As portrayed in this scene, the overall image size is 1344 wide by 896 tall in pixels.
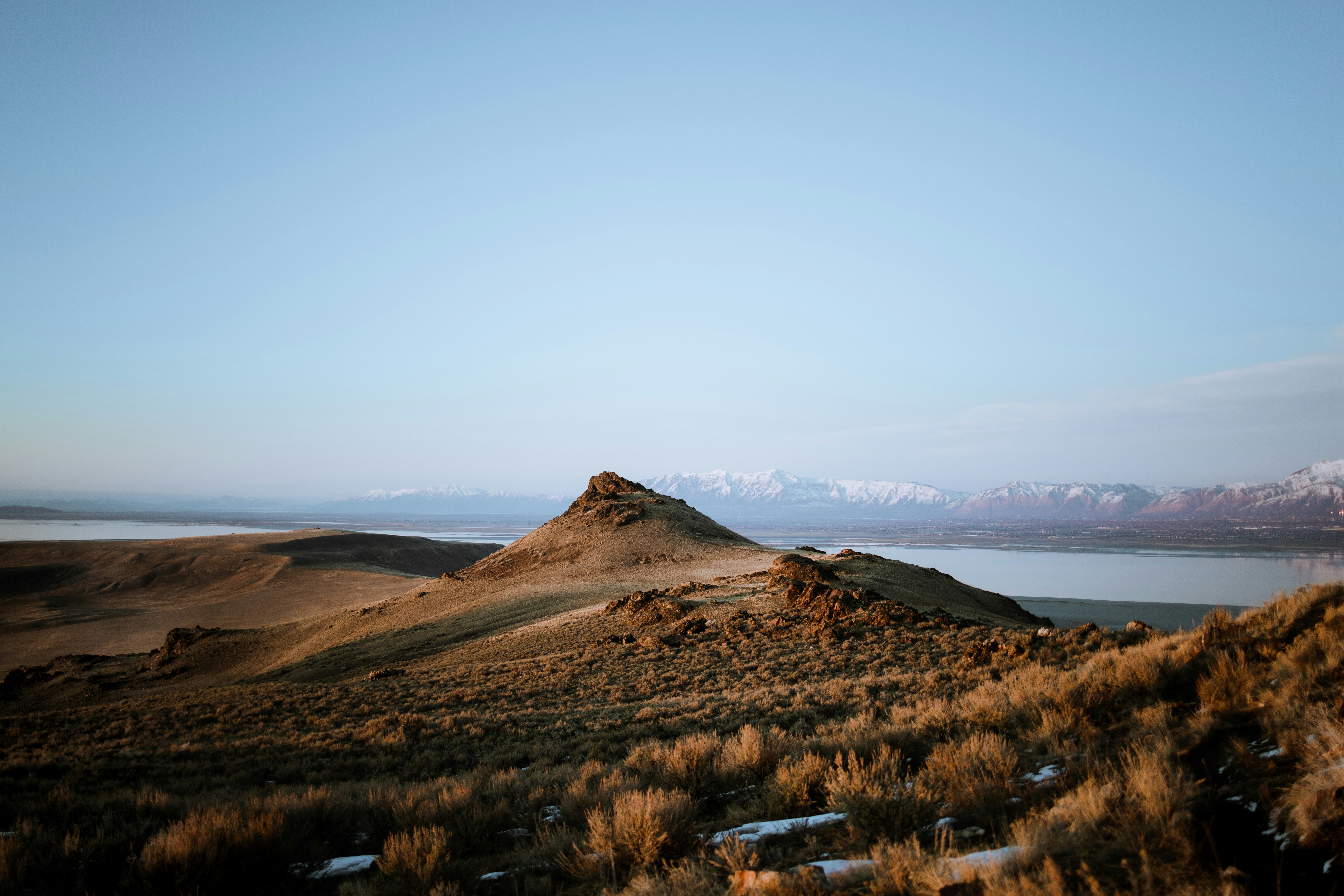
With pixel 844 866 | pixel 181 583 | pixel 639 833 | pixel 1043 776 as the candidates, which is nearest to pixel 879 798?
pixel 844 866

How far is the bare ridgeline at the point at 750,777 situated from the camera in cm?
386

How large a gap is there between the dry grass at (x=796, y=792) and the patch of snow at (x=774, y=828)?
0.37 feet

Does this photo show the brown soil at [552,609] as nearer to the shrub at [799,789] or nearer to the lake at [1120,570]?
the shrub at [799,789]

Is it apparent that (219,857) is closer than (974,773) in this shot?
Yes

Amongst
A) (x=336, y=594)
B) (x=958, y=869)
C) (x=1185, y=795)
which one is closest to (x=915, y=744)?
(x=1185, y=795)

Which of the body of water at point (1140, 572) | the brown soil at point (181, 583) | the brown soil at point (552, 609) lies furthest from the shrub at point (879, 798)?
the brown soil at point (181, 583)

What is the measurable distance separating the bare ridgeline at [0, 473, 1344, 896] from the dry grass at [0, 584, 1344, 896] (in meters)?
0.03

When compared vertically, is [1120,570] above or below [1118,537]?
above

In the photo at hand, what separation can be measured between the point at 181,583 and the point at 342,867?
71305 millimetres

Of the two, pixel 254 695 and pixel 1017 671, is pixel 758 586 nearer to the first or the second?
pixel 1017 671

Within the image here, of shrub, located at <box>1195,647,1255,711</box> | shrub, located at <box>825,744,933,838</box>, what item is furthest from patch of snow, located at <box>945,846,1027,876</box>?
shrub, located at <box>1195,647,1255,711</box>

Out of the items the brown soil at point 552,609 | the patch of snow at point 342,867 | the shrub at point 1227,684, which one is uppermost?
the shrub at point 1227,684

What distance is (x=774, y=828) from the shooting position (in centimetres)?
502

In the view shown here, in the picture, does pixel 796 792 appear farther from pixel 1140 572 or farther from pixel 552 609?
pixel 1140 572
